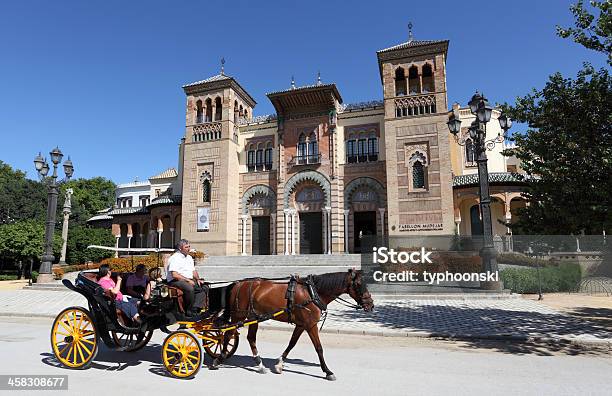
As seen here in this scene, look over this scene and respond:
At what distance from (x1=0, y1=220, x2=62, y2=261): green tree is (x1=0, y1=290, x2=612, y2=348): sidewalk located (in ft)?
44.7

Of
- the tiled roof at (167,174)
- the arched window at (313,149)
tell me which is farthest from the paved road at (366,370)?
the tiled roof at (167,174)

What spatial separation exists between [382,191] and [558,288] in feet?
40.1

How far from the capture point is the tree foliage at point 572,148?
24.5ft

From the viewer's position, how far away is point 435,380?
4.88 meters

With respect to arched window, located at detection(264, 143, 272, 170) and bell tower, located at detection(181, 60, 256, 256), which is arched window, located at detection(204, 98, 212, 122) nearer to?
bell tower, located at detection(181, 60, 256, 256)

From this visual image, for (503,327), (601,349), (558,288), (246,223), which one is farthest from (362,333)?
(246,223)

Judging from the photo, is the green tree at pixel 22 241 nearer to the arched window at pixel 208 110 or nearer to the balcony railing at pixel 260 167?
the arched window at pixel 208 110

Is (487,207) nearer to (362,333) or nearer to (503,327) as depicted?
(503,327)

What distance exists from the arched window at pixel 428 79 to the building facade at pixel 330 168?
0.09 m

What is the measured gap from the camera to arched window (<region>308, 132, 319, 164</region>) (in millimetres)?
27109

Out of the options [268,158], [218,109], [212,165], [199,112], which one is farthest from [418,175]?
[199,112]

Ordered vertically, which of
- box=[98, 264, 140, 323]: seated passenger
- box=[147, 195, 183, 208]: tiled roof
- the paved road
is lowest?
the paved road

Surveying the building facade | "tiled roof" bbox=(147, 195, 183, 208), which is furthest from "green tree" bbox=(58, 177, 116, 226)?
the building facade

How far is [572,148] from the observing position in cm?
768
